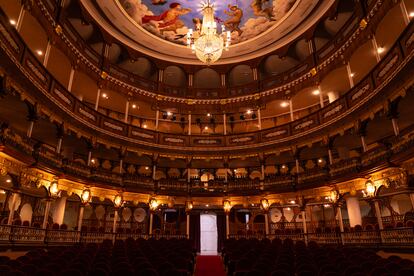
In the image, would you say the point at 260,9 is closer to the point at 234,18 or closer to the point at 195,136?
the point at 234,18

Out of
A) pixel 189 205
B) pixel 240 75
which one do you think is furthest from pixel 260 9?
pixel 189 205

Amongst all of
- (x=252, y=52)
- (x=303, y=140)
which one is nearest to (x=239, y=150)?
(x=303, y=140)

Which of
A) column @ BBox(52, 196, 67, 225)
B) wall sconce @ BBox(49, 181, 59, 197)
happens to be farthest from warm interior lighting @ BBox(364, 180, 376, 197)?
column @ BBox(52, 196, 67, 225)

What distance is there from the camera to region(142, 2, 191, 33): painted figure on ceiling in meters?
24.2

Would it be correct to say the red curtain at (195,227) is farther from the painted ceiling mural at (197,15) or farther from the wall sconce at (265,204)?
the painted ceiling mural at (197,15)

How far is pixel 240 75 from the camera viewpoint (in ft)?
95.1

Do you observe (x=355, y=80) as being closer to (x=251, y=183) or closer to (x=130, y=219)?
Result: (x=251, y=183)

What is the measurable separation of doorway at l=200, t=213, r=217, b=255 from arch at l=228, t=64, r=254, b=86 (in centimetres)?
1339

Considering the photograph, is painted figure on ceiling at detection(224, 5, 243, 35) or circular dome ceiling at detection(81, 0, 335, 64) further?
painted figure on ceiling at detection(224, 5, 243, 35)

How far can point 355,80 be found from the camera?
22516mm

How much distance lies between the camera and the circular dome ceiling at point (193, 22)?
74.6 ft

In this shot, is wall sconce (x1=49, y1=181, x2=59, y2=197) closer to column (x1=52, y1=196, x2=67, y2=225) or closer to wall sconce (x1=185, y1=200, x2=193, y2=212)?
column (x1=52, y1=196, x2=67, y2=225)

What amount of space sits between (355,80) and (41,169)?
22.6 m

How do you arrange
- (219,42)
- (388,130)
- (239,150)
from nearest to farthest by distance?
1. (219,42)
2. (388,130)
3. (239,150)
